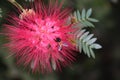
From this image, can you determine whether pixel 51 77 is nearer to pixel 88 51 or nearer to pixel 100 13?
pixel 100 13

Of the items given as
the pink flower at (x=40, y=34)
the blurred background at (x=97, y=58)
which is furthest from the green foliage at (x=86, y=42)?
the blurred background at (x=97, y=58)

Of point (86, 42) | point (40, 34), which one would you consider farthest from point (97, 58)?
point (40, 34)

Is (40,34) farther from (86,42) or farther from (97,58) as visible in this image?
(97,58)

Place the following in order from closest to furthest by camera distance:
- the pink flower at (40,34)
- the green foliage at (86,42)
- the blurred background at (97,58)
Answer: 1. the pink flower at (40,34)
2. the green foliage at (86,42)
3. the blurred background at (97,58)

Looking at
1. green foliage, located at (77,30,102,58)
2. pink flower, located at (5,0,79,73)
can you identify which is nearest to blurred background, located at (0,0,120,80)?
pink flower, located at (5,0,79,73)

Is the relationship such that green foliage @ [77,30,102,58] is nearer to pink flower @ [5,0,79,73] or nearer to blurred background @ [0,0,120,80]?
pink flower @ [5,0,79,73]

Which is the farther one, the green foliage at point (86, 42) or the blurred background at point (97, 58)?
the blurred background at point (97, 58)

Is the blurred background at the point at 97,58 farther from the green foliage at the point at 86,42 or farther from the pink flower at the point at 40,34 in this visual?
the green foliage at the point at 86,42
